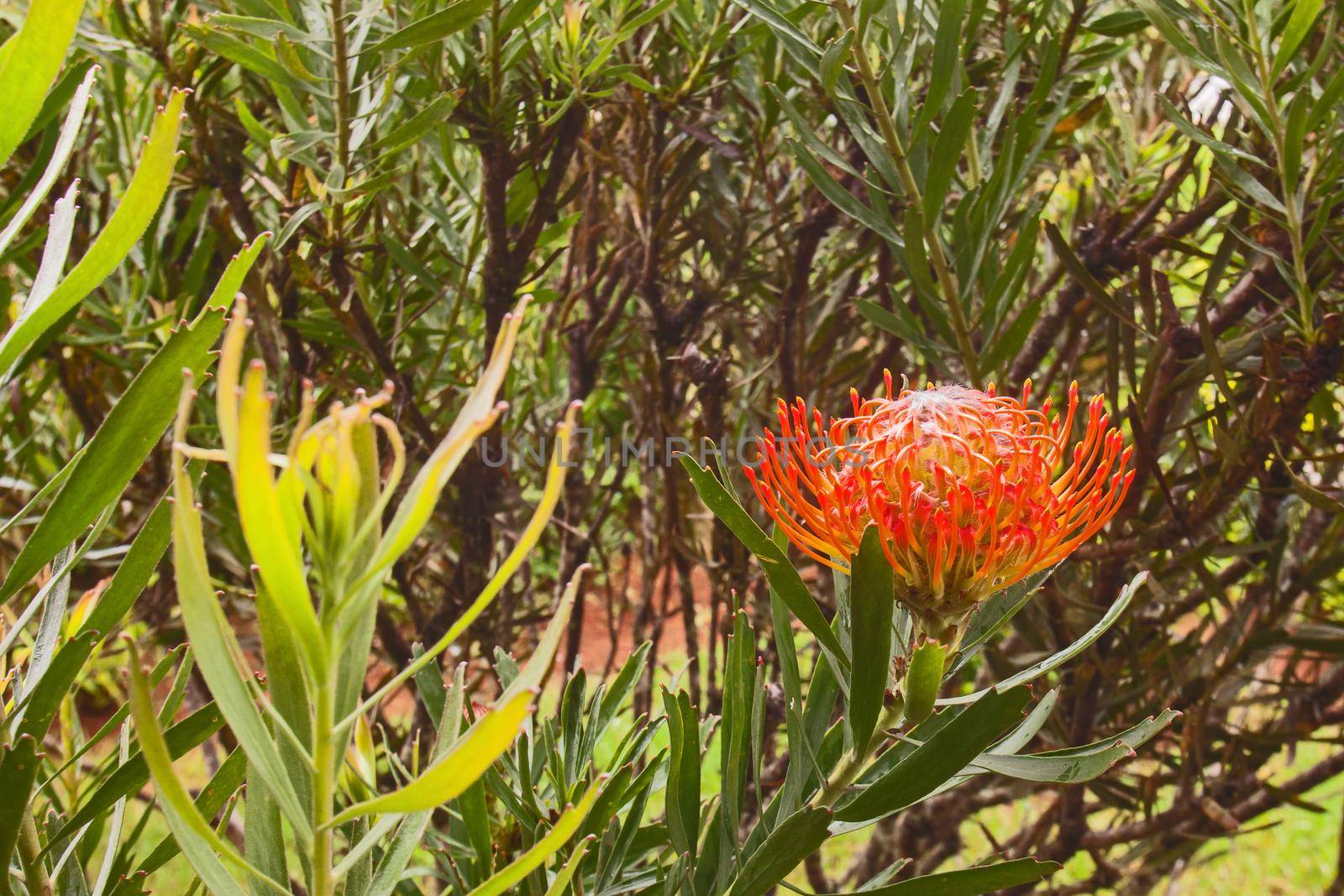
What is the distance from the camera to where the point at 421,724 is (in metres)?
0.85

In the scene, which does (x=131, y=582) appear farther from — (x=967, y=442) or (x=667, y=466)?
(x=667, y=466)

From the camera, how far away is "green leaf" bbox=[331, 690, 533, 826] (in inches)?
8.4

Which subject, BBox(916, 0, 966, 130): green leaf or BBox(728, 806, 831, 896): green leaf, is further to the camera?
BBox(916, 0, 966, 130): green leaf

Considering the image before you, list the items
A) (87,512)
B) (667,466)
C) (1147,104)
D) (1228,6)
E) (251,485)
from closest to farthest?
(251,485), (87,512), (1228,6), (667,466), (1147,104)

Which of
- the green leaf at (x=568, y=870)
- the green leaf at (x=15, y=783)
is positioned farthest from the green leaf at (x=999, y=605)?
the green leaf at (x=15, y=783)

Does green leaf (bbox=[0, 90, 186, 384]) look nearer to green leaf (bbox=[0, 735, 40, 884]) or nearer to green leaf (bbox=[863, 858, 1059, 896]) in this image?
green leaf (bbox=[0, 735, 40, 884])

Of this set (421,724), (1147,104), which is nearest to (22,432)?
(421,724)

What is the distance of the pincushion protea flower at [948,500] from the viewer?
373mm

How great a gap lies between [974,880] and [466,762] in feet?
0.65

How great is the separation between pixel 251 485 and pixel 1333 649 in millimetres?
A: 737

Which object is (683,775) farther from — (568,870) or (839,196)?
(839,196)

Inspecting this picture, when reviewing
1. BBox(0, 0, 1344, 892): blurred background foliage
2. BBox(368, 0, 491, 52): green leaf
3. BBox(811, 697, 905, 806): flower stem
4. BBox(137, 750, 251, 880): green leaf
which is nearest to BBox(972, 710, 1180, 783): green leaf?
BBox(811, 697, 905, 806): flower stem

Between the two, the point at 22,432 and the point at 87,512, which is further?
the point at 22,432

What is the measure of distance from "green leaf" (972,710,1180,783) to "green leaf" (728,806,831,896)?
0.26ft
